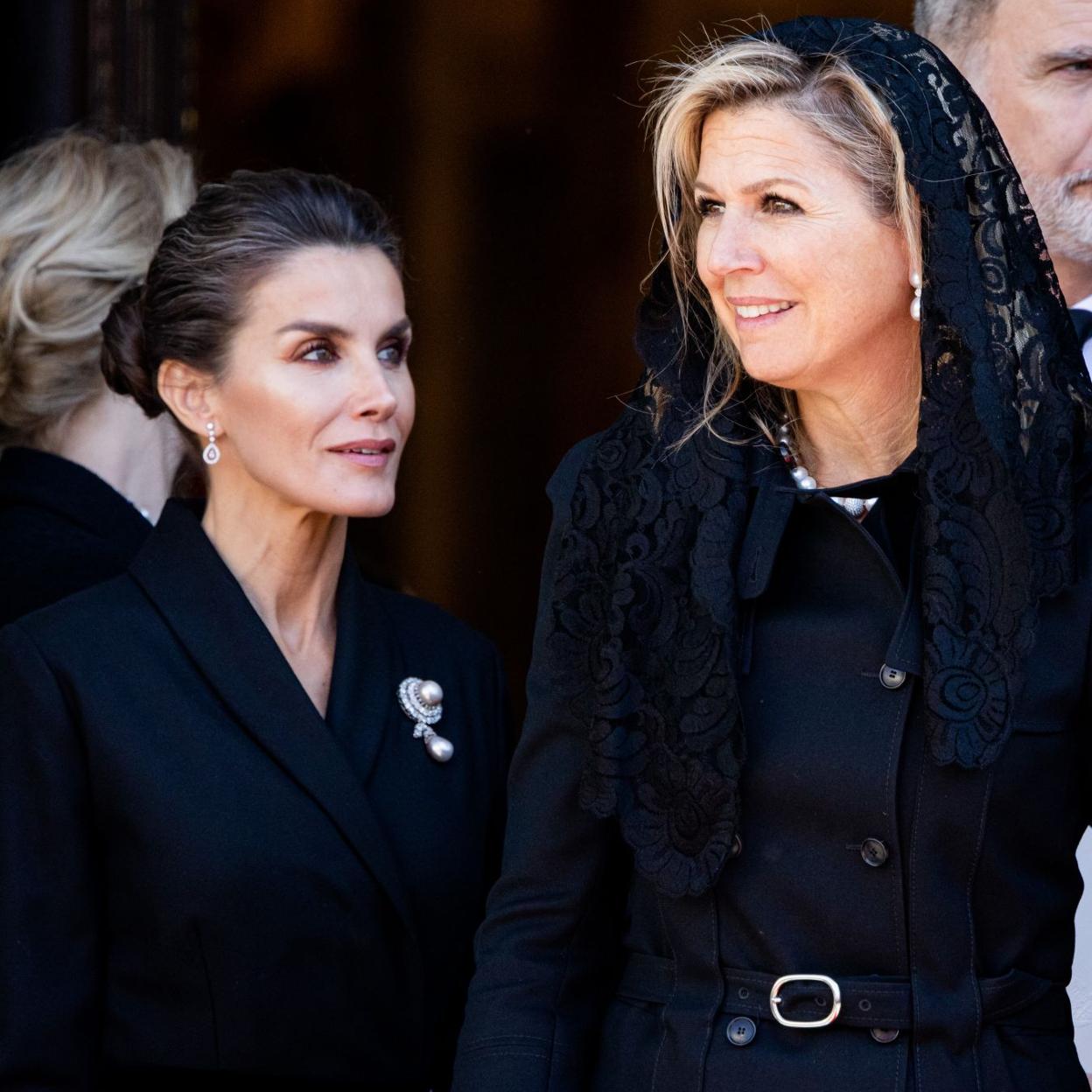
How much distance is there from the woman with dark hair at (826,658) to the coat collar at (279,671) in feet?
1.87

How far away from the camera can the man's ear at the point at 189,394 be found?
10.6ft

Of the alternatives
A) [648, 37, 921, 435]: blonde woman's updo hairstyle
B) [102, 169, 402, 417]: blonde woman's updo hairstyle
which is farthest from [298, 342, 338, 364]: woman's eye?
[648, 37, 921, 435]: blonde woman's updo hairstyle

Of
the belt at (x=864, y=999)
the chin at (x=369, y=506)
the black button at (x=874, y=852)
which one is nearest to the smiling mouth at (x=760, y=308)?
the black button at (x=874, y=852)

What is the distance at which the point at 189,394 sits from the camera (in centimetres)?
325

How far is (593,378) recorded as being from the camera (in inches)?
170

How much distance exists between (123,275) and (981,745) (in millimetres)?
2111

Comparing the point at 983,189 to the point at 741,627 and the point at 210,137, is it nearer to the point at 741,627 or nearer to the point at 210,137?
the point at 741,627

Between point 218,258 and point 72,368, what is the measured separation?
0.55 m

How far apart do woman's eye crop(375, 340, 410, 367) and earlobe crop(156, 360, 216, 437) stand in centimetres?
28

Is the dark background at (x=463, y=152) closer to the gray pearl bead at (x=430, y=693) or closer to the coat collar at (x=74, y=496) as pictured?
the coat collar at (x=74, y=496)

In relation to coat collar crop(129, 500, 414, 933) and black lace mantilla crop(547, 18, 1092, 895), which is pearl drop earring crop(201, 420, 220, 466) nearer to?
coat collar crop(129, 500, 414, 933)

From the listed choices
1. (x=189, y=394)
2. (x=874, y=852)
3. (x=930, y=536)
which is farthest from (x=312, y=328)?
(x=874, y=852)

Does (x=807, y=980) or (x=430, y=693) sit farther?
(x=430, y=693)

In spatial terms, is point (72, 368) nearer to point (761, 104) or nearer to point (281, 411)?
point (281, 411)
